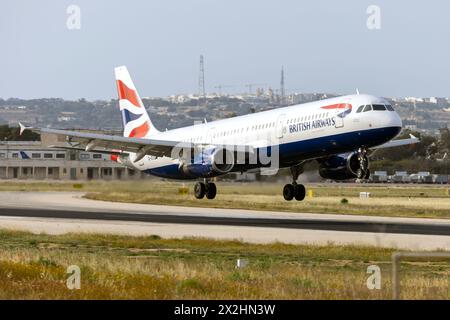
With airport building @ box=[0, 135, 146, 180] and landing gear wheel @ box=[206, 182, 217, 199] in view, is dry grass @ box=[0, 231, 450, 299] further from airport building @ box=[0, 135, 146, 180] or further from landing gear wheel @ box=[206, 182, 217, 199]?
airport building @ box=[0, 135, 146, 180]

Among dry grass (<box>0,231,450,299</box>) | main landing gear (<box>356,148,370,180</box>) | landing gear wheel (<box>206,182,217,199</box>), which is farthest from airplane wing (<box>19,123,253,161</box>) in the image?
dry grass (<box>0,231,450,299</box>)

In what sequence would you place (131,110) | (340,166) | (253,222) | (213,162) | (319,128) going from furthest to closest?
1. (131,110)
2. (340,166)
3. (213,162)
4. (253,222)
5. (319,128)

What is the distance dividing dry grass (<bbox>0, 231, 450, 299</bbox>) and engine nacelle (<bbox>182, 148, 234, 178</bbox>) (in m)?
14.1

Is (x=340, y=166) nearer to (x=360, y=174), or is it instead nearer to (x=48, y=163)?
(x=360, y=174)

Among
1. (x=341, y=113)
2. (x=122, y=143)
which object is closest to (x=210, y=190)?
(x=122, y=143)

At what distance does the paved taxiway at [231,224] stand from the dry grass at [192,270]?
3797mm

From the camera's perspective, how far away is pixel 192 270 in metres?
29.9

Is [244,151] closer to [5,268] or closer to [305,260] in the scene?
[305,260]

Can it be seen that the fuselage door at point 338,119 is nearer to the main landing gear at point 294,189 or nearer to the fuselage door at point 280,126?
the fuselage door at point 280,126

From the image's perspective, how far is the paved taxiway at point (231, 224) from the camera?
150ft

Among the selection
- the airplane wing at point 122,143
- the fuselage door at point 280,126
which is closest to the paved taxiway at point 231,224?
the airplane wing at point 122,143

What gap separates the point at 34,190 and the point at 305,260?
71.5 meters

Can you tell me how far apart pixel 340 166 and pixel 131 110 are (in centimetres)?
2352

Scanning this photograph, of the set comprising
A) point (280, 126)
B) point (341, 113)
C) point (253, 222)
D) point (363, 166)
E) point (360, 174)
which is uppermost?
point (341, 113)
